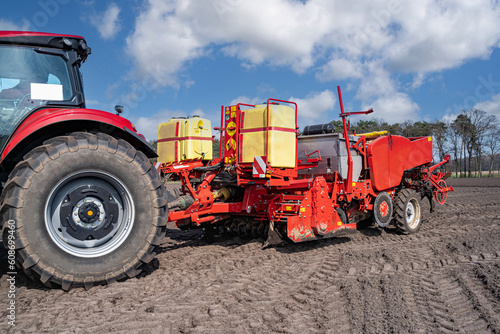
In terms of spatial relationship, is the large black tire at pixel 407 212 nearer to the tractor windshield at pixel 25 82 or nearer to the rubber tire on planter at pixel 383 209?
the rubber tire on planter at pixel 383 209

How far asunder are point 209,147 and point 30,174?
4249 millimetres

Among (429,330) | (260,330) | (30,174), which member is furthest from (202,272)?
(429,330)

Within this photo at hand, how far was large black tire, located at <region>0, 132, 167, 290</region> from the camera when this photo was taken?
10.2 ft

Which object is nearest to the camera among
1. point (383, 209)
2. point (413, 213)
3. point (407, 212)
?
point (383, 209)

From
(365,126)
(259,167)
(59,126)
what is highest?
(365,126)

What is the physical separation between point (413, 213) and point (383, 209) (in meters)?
1.15

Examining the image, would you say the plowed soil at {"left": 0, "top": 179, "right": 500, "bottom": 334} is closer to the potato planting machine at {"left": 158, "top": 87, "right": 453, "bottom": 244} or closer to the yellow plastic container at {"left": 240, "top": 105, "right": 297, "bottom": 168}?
the potato planting machine at {"left": 158, "top": 87, "right": 453, "bottom": 244}

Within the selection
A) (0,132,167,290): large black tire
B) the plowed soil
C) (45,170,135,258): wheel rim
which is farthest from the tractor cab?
the plowed soil

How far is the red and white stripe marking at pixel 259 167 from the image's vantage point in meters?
5.50

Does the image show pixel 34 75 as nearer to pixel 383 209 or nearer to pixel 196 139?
pixel 196 139

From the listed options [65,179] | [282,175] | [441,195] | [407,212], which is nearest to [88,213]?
[65,179]

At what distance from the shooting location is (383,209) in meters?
7.00

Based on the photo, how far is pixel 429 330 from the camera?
107 inches

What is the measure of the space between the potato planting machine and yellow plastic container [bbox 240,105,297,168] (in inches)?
0.6
